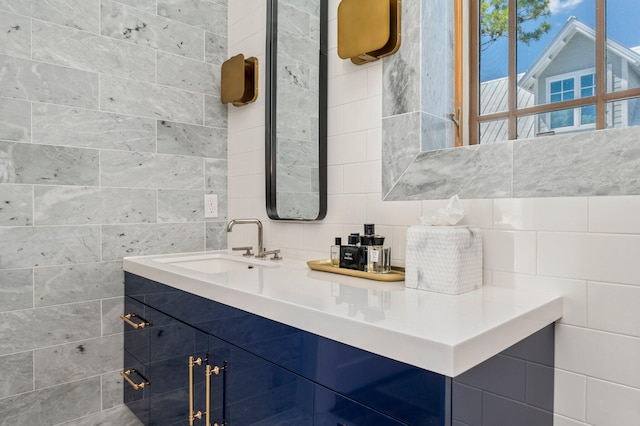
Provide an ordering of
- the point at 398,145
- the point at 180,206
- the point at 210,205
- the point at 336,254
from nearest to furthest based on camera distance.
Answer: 1. the point at 398,145
2. the point at 336,254
3. the point at 180,206
4. the point at 210,205

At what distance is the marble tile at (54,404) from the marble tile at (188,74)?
1498 millimetres

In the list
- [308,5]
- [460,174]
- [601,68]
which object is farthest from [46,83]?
[601,68]

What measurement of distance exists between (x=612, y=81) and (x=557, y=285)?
64cm

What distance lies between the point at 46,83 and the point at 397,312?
1.80 m

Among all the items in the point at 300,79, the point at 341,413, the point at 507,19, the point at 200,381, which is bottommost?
the point at 200,381

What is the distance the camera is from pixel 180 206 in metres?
2.18

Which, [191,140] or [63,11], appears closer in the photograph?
[63,11]

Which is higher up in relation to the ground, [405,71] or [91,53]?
[91,53]

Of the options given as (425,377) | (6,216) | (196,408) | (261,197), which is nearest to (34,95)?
(6,216)

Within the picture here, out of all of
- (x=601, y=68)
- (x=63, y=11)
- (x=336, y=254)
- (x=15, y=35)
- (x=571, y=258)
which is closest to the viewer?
(x=571, y=258)

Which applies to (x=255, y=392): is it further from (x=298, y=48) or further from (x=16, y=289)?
(x=298, y=48)

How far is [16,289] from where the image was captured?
1.73 meters

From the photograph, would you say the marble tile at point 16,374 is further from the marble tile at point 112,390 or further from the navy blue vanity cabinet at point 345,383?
the navy blue vanity cabinet at point 345,383

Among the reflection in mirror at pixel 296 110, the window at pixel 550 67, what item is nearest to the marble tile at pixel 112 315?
the reflection in mirror at pixel 296 110
